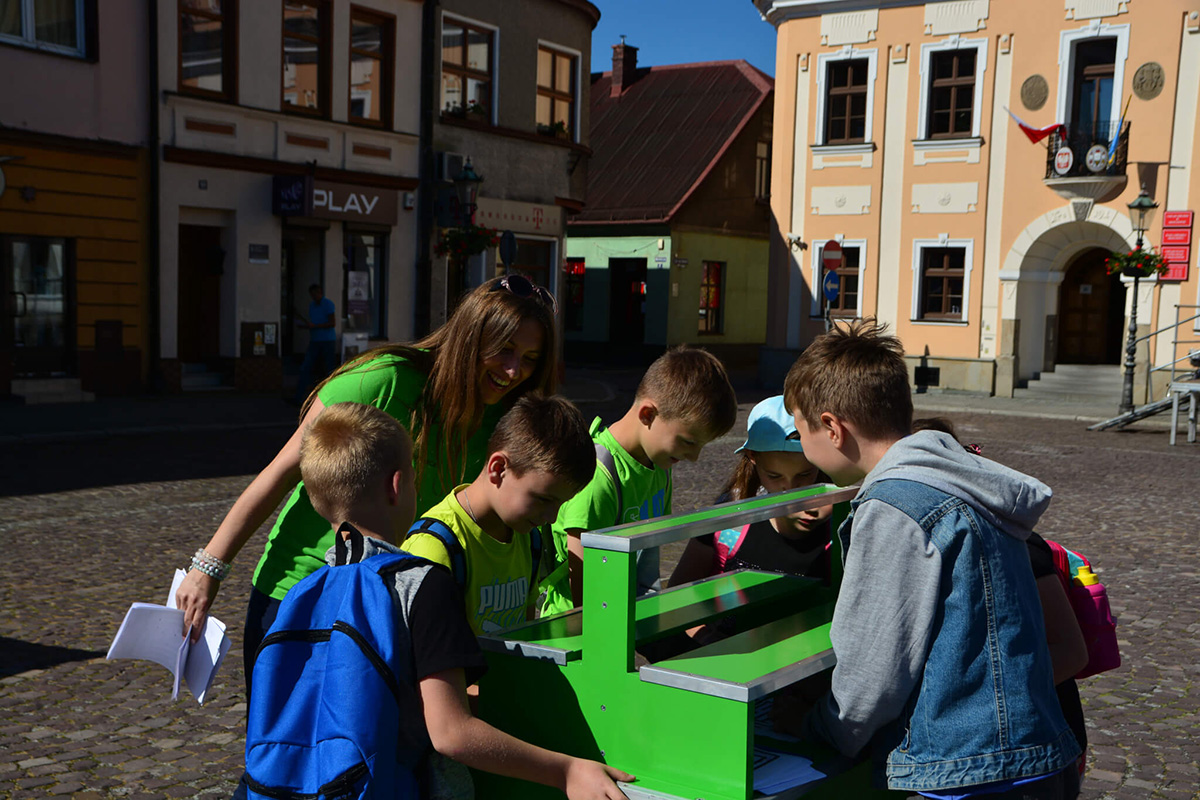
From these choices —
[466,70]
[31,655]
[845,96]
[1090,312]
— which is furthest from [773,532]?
[1090,312]

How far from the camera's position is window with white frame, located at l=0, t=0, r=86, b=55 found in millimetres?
15156

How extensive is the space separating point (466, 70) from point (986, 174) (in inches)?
404

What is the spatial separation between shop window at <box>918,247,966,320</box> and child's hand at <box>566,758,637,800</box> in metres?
22.7

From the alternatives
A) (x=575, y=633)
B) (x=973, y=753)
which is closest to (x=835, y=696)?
(x=973, y=753)

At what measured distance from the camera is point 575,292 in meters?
33.4

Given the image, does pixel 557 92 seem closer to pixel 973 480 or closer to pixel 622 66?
pixel 622 66

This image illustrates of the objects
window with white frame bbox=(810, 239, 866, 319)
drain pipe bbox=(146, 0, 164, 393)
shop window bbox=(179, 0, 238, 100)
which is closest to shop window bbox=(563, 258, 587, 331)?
window with white frame bbox=(810, 239, 866, 319)

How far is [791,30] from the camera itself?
25.0 meters

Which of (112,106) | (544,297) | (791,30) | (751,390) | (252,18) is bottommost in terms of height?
(751,390)

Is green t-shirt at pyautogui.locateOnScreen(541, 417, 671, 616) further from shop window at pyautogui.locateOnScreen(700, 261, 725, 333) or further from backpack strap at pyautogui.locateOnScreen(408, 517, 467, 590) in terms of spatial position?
shop window at pyautogui.locateOnScreen(700, 261, 725, 333)

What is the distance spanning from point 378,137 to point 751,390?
28.6 ft

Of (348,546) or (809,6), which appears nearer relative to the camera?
(348,546)

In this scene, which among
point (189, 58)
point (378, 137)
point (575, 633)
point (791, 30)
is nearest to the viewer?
point (575, 633)

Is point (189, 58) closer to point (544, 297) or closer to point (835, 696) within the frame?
point (544, 297)
